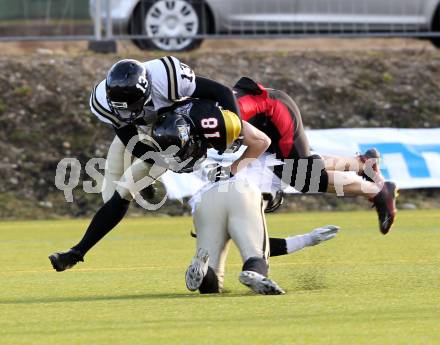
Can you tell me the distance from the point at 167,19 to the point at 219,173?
8.71m

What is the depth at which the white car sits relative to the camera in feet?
51.9

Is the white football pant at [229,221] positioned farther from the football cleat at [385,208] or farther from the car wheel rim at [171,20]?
the car wheel rim at [171,20]

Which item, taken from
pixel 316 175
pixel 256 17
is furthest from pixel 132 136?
pixel 256 17

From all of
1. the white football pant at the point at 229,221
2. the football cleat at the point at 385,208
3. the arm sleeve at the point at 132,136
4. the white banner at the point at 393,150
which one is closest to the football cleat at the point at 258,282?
the white football pant at the point at 229,221

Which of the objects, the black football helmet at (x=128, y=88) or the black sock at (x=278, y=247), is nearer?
the black football helmet at (x=128, y=88)

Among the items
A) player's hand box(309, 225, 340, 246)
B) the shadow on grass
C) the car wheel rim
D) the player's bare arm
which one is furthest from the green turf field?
the car wheel rim

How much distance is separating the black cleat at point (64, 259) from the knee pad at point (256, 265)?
1282 millimetres

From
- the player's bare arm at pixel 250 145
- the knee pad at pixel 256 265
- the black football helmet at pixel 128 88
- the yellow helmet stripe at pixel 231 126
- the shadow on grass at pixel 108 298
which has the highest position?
the black football helmet at pixel 128 88

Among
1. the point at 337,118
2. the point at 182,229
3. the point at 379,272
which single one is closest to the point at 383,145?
the point at 337,118

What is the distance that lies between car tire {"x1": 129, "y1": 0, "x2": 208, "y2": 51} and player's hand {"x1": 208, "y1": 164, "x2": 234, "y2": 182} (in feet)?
28.0

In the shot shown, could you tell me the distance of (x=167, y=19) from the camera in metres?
15.8

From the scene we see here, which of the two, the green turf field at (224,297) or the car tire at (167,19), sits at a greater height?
the green turf field at (224,297)

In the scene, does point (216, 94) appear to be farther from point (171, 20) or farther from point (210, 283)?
point (171, 20)

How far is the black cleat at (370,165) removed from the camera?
29.3 ft
